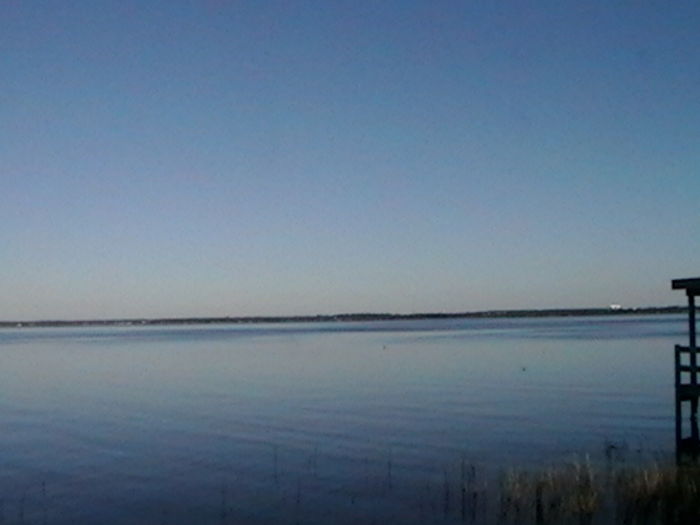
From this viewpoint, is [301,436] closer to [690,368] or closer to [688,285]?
[690,368]

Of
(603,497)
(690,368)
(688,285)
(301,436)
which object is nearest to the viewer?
(603,497)

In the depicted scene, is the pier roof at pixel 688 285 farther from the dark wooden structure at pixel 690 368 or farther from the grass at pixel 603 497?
the grass at pixel 603 497

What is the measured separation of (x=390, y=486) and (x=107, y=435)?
13.8 metres

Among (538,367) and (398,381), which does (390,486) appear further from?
(538,367)

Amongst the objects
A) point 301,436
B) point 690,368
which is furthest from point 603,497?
point 301,436

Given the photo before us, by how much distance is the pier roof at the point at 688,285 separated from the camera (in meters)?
22.0

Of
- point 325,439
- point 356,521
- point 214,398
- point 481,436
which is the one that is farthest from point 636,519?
point 214,398

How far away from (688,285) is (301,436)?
13.2 metres

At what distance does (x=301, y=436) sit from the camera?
1125 inches

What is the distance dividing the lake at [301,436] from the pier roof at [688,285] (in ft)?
15.3

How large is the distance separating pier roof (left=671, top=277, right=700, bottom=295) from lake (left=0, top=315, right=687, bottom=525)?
15.3 feet

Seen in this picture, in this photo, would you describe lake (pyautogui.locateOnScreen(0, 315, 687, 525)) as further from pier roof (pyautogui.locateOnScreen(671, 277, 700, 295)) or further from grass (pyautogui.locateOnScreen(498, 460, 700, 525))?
pier roof (pyautogui.locateOnScreen(671, 277, 700, 295))

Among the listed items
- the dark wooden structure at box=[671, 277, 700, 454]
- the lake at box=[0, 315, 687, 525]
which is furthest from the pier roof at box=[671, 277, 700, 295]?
the lake at box=[0, 315, 687, 525]

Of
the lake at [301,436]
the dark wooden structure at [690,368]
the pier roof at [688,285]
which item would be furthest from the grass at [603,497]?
the pier roof at [688,285]
